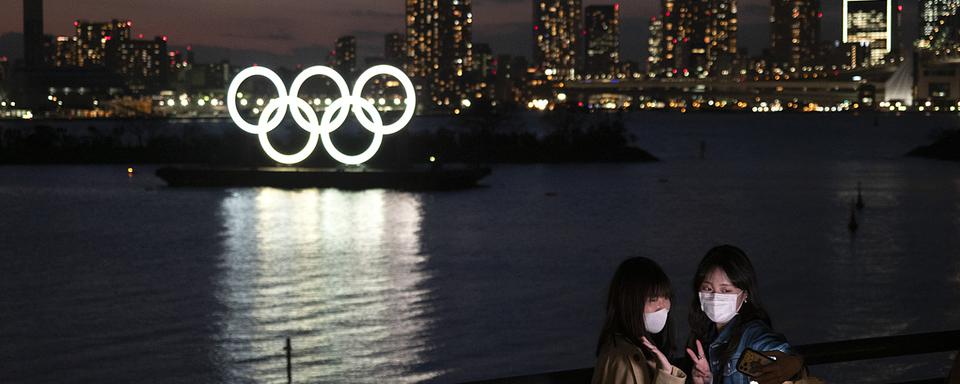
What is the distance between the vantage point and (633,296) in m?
4.05

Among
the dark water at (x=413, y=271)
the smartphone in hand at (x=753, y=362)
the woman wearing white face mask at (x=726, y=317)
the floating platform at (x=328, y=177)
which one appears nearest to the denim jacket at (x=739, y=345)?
the woman wearing white face mask at (x=726, y=317)

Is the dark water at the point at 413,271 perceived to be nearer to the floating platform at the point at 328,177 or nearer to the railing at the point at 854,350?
the floating platform at the point at 328,177

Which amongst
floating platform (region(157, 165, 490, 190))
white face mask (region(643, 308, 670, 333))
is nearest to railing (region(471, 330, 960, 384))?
white face mask (region(643, 308, 670, 333))

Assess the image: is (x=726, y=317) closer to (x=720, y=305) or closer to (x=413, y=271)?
(x=720, y=305)

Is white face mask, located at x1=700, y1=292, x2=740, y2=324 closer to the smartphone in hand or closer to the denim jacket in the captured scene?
the denim jacket

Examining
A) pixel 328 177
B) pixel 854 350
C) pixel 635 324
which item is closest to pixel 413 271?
pixel 854 350

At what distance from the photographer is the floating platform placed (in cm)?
5456

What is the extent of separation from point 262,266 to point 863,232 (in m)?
19.6

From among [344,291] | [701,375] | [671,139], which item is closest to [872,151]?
[671,139]

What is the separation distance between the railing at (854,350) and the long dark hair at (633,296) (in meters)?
0.34

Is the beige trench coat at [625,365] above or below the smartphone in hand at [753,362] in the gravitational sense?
below

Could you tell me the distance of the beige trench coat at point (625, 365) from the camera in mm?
4016

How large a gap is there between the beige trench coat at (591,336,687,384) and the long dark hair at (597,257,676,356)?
31 mm

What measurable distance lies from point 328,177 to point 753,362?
5314 centimetres
